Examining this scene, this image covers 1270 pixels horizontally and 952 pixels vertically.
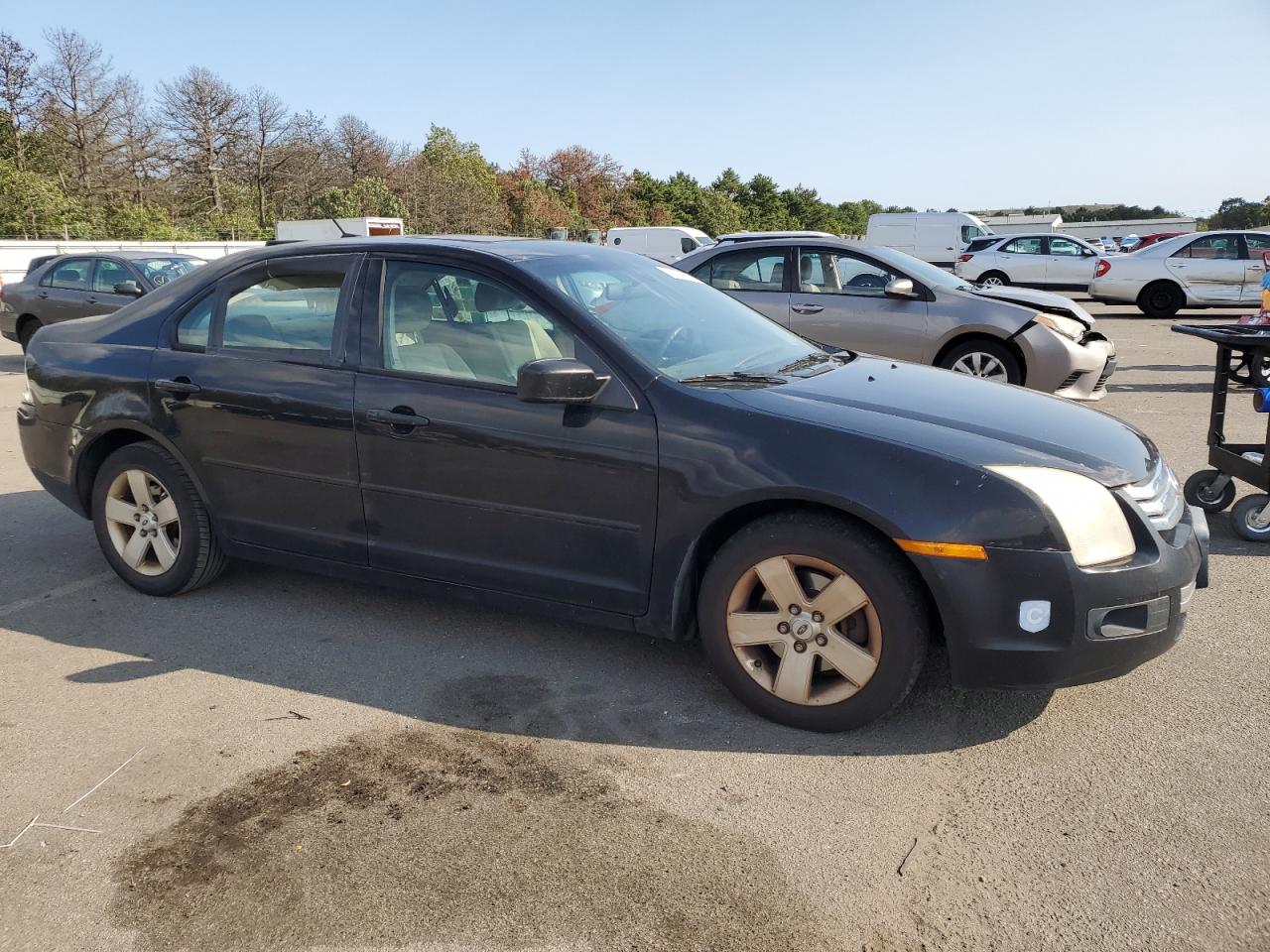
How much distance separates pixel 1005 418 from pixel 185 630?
3435 millimetres

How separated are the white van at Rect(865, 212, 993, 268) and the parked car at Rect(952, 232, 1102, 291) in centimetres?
687

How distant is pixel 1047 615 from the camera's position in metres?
3.05

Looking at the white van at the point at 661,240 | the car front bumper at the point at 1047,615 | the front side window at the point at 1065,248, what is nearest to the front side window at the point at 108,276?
the car front bumper at the point at 1047,615

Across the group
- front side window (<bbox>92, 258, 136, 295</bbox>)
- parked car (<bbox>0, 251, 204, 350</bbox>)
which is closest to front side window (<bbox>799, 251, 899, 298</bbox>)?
parked car (<bbox>0, 251, 204, 350</bbox>)

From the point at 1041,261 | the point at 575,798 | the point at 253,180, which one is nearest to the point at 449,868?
the point at 575,798

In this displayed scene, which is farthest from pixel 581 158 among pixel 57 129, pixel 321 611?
pixel 321 611

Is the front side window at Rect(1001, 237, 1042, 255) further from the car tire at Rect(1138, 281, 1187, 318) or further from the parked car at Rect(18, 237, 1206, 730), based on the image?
the parked car at Rect(18, 237, 1206, 730)

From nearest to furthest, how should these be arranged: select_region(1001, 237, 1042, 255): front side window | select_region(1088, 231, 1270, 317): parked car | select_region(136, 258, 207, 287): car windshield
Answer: select_region(136, 258, 207, 287): car windshield → select_region(1088, 231, 1270, 317): parked car → select_region(1001, 237, 1042, 255): front side window

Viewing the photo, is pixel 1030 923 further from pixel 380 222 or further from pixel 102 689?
pixel 380 222

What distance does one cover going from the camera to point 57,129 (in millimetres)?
39906

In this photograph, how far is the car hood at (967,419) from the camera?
10.6 feet

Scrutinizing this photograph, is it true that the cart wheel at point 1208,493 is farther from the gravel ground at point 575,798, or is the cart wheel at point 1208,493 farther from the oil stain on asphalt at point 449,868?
the oil stain on asphalt at point 449,868

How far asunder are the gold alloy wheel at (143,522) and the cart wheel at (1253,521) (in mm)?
5349

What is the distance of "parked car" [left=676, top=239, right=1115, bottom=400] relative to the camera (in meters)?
9.06
